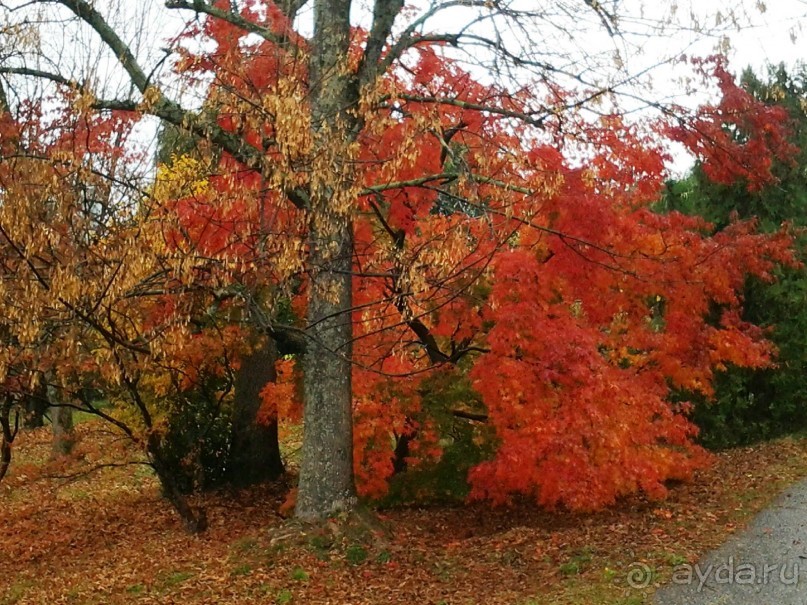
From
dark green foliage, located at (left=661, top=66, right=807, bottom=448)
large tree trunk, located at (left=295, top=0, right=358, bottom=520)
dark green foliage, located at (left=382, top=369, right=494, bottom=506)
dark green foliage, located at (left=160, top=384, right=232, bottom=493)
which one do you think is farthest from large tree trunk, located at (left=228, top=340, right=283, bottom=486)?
dark green foliage, located at (left=661, top=66, right=807, bottom=448)

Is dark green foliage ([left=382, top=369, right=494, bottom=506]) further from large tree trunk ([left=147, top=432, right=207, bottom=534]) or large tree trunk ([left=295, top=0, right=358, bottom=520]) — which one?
large tree trunk ([left=147, top=432, right=207, bottom=534])

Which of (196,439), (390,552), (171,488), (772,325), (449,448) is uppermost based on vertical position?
(772,325)

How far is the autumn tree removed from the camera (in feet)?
25.9

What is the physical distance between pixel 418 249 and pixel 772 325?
982 cm

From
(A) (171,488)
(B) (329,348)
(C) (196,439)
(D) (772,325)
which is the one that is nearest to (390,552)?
(B) (329,348)

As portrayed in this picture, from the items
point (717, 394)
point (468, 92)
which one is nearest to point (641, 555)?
point (468, 92)

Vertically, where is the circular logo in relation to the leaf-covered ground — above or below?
above

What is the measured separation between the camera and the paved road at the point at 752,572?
6.79 meters

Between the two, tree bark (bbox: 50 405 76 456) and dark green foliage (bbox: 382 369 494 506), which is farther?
tree bark (bbox: 50 405 76 456)

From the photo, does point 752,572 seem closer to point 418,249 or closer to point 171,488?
point 418,249

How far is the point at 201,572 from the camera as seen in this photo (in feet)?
27.8

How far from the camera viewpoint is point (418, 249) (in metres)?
8.12

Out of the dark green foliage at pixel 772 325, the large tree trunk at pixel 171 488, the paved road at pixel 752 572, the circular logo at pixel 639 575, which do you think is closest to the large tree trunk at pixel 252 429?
the large tree trunk at pixel 171 488

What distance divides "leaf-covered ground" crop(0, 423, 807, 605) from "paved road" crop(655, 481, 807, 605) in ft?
0.70
